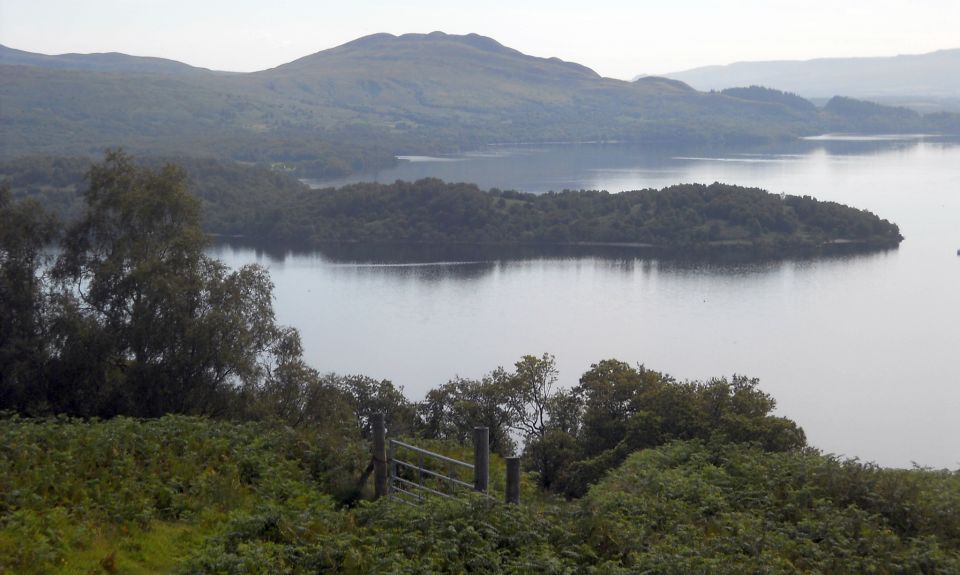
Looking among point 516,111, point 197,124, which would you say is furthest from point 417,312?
point 516,111

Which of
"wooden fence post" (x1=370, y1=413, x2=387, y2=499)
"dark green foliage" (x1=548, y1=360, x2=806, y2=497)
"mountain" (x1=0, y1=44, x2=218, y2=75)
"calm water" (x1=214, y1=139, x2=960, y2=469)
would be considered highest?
"mountain" (x1=0, y1=44, x2=218, y2=75)

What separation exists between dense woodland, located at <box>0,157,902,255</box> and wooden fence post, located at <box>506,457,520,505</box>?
42.9 meters

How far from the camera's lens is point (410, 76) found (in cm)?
14388

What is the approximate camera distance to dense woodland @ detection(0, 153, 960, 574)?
5691 millimetres

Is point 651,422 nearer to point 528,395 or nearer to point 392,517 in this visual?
point 528,395

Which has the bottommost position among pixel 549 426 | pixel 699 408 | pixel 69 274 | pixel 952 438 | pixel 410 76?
pixel 952 438

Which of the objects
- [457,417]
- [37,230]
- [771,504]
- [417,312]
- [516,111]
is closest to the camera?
[771,504]

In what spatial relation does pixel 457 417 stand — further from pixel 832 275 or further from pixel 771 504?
pixel 832 275

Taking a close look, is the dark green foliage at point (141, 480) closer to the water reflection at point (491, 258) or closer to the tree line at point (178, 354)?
the tree line at point (178, 354)

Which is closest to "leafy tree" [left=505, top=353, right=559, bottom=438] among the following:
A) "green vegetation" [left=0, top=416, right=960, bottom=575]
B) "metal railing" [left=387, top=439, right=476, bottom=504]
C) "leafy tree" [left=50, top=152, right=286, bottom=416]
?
"leafy tree" [left=50, top=152, right=286, bottom=416]

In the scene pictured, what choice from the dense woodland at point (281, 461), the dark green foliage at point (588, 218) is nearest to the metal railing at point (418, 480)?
the dense woodland at point (281, 461)

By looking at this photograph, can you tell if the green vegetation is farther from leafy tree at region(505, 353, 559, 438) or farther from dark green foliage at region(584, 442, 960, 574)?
Result: leafy tree at region(505, 353, 559, 438)

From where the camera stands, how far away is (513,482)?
6.11 m

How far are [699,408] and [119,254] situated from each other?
24.5 feet
